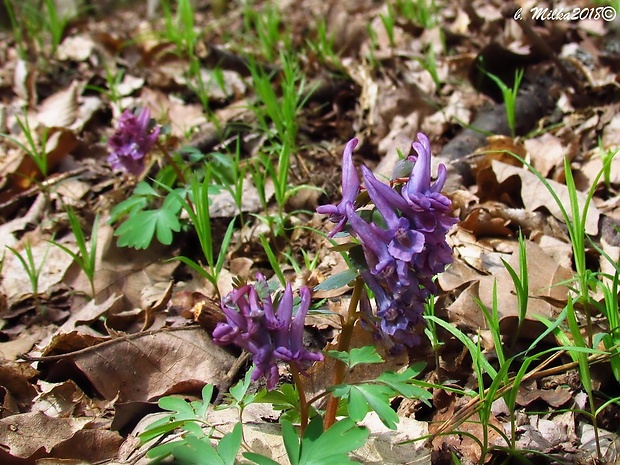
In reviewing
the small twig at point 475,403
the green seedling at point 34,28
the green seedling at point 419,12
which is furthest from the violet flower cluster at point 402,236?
the green seedling at point 34,28

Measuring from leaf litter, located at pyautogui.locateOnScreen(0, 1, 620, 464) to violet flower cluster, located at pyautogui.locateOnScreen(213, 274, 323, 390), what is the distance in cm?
24

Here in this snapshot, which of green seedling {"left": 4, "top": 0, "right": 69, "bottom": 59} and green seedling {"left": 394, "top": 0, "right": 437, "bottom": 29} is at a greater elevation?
green seedling {"left": 4, "top": 0, "right": 69, "bottom": 59}

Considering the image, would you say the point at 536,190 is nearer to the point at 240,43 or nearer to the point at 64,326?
the point at 64,326

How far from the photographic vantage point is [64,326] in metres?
3.00

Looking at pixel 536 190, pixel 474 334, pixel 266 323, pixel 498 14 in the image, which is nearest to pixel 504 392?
pixel 474 334

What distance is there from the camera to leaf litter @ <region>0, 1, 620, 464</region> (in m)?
2.29

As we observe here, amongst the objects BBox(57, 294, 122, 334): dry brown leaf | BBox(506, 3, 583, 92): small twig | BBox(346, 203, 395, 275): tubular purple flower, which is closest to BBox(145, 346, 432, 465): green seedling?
BBox(346, 203, 395, 275): tubular purple flower

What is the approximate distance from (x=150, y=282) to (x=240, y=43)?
406 cm

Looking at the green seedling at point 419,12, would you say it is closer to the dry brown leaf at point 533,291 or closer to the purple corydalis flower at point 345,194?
the dry brown leaf at point 533,291

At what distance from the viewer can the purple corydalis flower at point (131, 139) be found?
3510 millimetres

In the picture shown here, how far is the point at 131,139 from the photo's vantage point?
3.55m

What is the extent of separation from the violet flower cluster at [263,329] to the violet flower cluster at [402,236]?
249 millimetres

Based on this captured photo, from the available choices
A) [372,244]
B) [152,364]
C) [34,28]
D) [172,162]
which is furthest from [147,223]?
[34,28]

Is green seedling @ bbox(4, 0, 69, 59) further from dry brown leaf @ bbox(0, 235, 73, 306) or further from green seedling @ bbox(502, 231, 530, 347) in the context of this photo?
green seedling @ bbox(502, 231, 530, 347)
